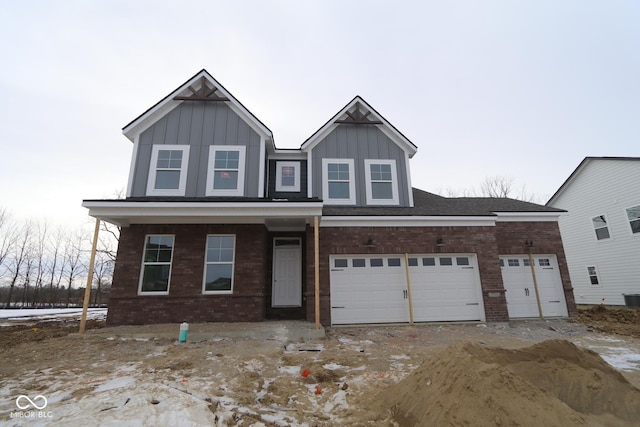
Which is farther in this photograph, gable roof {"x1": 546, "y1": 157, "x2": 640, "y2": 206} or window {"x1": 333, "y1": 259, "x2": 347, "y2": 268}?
gable roof {"x1": 546, "y1": 157, "x2": 640, "y2": 206}

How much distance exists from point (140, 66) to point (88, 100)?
4.27 m

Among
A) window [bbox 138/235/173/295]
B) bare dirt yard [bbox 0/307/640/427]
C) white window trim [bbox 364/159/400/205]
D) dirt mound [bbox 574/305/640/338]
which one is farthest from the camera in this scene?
white window trim [bbox 364/159/400/205]

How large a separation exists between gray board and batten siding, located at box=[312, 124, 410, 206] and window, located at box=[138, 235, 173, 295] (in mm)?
5630

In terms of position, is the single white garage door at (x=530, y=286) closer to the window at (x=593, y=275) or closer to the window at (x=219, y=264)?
the window at (x=593, y=275)

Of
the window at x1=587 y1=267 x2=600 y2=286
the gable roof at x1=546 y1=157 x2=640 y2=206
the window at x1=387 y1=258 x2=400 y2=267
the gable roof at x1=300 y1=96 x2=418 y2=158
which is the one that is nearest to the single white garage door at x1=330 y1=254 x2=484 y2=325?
the window at x1=387 y1=258 x2=400 y2=267

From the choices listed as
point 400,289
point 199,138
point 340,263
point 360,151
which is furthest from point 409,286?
point 199,138

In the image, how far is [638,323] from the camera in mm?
9859

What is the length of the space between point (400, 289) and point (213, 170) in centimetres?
786

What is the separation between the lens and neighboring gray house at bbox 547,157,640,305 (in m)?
14.3

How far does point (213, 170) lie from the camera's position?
34.3ft

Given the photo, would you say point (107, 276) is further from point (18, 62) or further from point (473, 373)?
point (473, 373)

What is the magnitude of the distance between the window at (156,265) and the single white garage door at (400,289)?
544 cm

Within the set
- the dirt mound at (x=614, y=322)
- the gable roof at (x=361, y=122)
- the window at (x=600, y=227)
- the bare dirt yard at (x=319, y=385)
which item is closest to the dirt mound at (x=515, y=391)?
the bare dirt yard at (x=319, y=385)

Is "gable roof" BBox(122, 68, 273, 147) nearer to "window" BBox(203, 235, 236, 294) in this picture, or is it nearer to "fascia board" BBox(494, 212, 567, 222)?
"window" BBox(203, 235, 236, 294)
